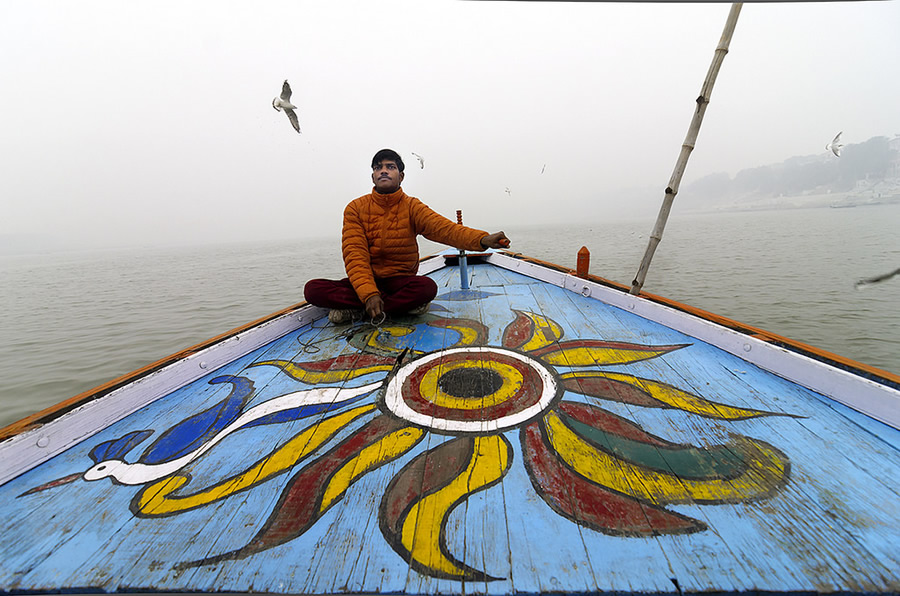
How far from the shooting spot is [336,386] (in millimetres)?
1779

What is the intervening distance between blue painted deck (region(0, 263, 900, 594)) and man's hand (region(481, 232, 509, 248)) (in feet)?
3.12

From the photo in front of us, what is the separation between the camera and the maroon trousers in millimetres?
2650

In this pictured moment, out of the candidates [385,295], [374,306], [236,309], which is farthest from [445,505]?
[236,309]

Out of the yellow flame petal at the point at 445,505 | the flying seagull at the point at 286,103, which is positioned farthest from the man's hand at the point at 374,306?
the flying seagull at the point at 286,103

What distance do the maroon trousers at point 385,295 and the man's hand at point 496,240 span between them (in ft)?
1.85

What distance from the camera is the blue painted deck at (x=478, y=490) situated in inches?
33.1

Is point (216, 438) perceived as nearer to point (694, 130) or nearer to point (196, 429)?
point (196, 429)

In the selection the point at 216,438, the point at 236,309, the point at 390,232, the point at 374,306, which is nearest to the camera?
the point at 216,438

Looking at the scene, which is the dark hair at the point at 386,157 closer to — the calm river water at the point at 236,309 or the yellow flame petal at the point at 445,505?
the yellow flame petal at the point at 445,505

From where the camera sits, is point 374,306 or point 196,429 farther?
point 374,306

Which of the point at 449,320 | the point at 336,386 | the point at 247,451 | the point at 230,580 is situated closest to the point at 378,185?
the point at 449,320

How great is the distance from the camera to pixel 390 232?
2.71 m

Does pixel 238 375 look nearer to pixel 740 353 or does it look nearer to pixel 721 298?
pixel 740 353

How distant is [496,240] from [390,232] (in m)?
0.84
